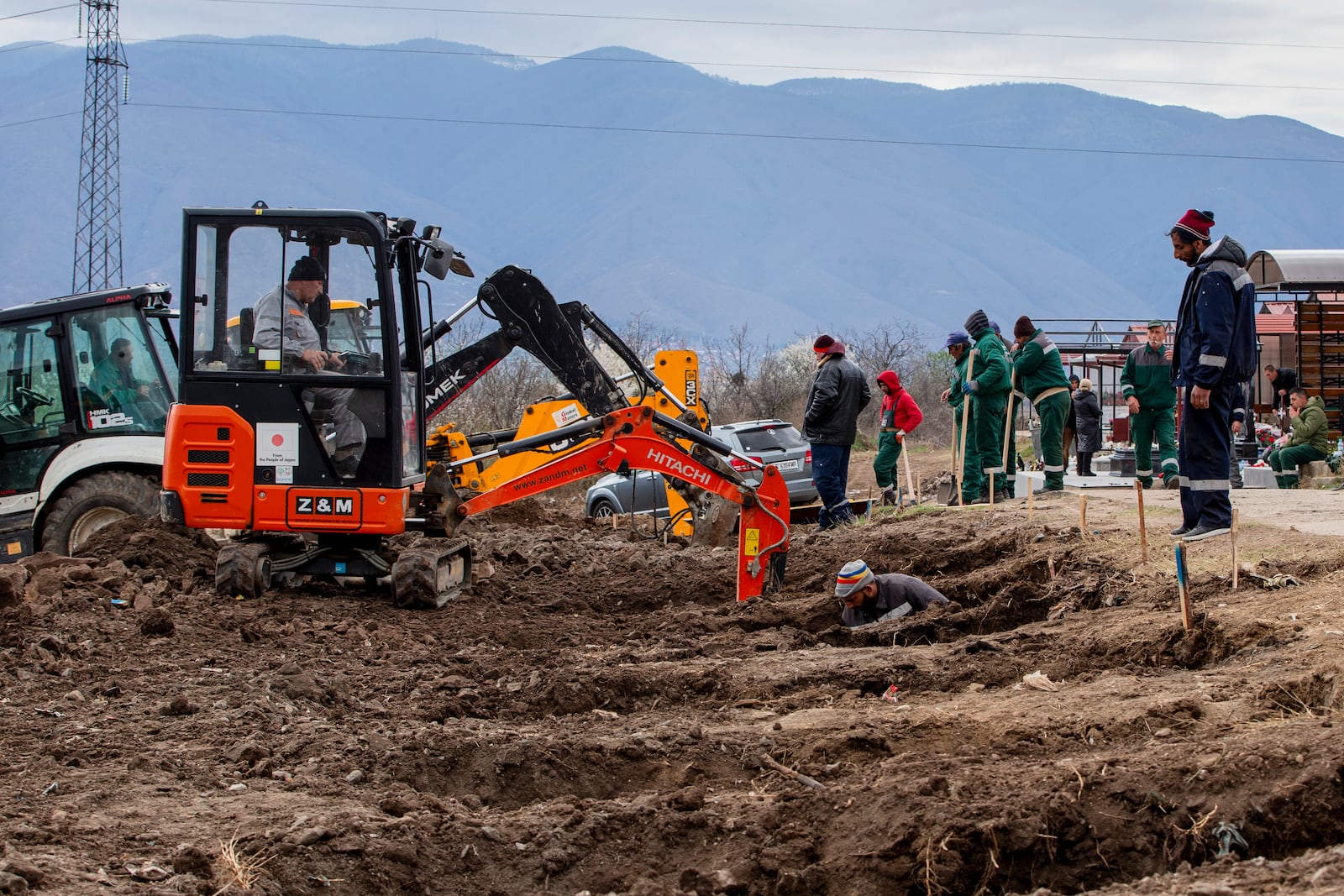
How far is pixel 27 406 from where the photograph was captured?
38.4 ft

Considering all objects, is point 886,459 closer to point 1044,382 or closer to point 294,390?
point 1044,382

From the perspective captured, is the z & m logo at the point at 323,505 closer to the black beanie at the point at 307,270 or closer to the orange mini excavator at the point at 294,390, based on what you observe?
the orange mini excavator at the point at 294,390

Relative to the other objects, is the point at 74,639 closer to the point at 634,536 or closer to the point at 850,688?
the point at 850,688

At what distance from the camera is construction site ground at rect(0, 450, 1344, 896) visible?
13.7 ft

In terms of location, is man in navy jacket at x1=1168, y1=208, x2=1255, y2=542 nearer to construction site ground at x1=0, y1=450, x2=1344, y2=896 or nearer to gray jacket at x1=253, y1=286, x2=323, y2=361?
construction site ground at x1=0, y1=450, x2=1344, y2=896

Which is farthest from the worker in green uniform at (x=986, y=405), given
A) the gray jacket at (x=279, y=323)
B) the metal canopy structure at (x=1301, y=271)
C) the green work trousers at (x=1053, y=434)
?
the metal canopy structure at (x=1301, y=271)

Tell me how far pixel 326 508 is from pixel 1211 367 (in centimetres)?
611

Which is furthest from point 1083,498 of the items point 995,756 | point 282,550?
point 282,550

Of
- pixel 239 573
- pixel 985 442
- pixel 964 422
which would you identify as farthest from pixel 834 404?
pixel 239 573

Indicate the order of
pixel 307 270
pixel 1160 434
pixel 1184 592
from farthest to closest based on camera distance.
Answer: pixel 1160 434 < pixel 307 270 < pixel 1184 592

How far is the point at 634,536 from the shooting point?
14.7 meters

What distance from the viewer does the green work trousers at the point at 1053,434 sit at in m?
13.1

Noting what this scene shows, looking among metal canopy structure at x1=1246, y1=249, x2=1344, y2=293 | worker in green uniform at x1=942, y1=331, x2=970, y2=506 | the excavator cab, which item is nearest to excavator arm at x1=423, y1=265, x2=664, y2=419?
the excavator cab

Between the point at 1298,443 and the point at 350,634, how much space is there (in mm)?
11924
